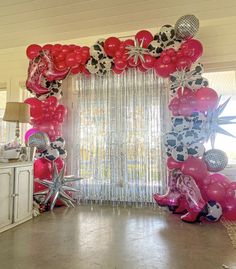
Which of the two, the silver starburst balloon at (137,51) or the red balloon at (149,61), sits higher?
the silver starburst balloon at (137,51)

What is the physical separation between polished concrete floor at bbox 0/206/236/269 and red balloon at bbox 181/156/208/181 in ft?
2.02

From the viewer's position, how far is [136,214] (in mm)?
3721

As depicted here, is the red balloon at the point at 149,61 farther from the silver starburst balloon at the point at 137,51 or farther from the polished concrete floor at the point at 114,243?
the polished concrete floor at the point at 114,243

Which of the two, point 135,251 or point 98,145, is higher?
point 98,145

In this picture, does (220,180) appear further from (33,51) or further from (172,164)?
(33,51)

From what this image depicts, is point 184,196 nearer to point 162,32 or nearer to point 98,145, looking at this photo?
point 98,145

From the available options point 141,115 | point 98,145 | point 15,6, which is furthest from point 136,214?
point 15,6

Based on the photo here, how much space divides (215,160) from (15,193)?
2.59 meters

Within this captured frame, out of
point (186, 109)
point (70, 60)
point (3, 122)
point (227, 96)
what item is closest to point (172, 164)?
point (186, 109)

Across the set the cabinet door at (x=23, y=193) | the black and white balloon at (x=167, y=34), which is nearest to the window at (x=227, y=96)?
the black and white balloon at (x=167, y=34)

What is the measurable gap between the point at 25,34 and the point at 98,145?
95.3 inches

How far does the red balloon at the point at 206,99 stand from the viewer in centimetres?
336

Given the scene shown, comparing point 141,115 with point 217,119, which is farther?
point 141,115

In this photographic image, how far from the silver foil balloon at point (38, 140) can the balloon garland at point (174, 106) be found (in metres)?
0.02
